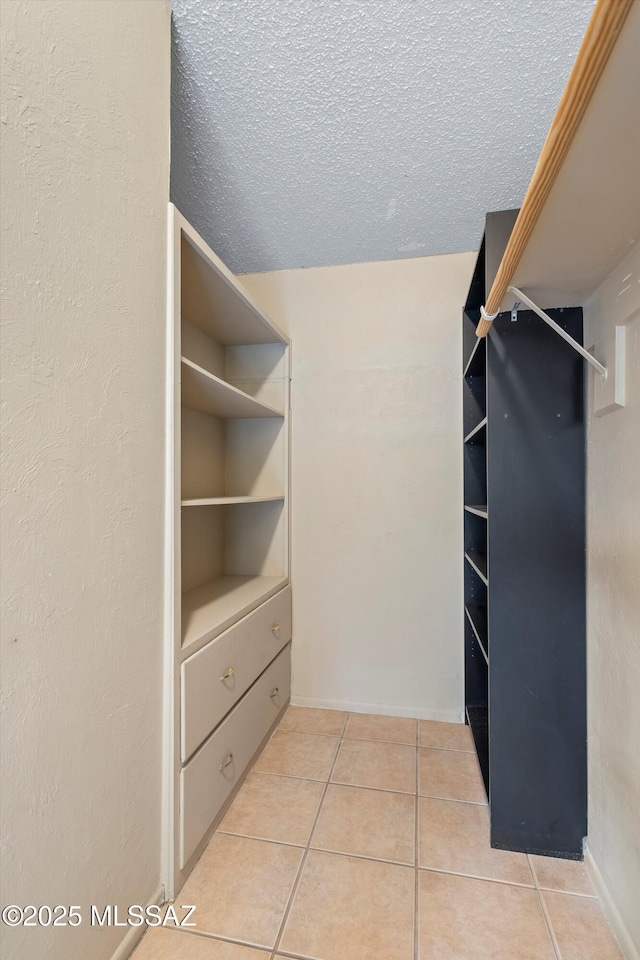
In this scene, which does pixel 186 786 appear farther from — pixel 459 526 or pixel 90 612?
pixel 459 526

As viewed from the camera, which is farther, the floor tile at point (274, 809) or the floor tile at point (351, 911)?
the floor tile at point (274, 809)

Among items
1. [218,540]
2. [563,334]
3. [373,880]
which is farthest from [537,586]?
[218,540]

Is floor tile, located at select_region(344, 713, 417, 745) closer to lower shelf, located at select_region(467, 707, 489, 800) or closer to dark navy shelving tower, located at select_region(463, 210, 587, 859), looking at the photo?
lower shelf, located at select_region(467, 707, 489, 800)

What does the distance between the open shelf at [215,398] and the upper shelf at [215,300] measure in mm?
269

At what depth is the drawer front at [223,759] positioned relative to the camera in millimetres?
1213

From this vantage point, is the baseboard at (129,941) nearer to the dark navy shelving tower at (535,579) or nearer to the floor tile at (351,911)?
the floor tile at (351,911)

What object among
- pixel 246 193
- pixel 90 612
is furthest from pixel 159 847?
pixel 246 193

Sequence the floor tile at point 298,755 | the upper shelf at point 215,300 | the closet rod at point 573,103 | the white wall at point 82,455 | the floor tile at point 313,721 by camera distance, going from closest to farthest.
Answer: the closet rod at point 573,103 → the white wall at point 82,455 → the upper shelf at point 215,300 → the floor tile at point 298,755 → the floor tile at point 313,721

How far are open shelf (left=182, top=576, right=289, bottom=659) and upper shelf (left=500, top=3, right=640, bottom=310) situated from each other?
1317 millimetres

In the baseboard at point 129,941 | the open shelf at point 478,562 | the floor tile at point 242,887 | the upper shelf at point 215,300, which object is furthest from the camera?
the open shelf at point 478,562

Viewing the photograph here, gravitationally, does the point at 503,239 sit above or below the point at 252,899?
above

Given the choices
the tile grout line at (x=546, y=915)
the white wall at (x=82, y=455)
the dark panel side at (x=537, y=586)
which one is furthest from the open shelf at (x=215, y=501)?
the tile grout line at (x=546, y=915)

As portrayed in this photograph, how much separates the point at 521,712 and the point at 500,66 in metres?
1.80

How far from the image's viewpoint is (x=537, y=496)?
1.32m
